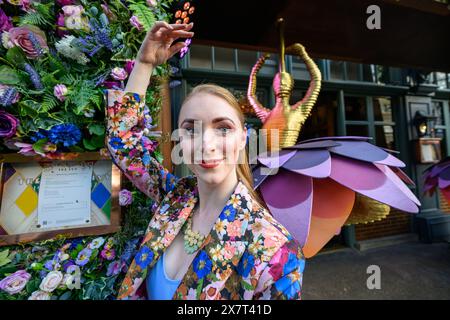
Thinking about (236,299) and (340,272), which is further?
(340,272)

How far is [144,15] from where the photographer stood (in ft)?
3.23

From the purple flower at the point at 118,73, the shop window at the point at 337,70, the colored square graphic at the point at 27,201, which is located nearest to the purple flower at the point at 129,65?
the purple flower at the point at 118,73

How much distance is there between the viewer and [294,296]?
0.61m

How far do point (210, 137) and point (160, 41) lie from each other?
0.43 meters

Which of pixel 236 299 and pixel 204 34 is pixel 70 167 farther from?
pixel 204 34

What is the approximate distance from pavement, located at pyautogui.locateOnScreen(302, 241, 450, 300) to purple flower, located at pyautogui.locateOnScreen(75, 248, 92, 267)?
2.71 meters

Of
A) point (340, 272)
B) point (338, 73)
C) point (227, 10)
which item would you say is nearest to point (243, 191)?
point (227, 10)

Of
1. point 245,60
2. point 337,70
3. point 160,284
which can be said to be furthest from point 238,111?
point 337,70

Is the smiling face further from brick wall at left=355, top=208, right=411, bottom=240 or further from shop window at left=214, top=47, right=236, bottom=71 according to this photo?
brick wall at left=355, top=208, right=411, bottom=240

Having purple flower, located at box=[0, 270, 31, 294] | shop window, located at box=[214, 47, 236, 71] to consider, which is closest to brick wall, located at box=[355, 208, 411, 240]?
shop window, located at box=[214, 47, 236, 71]

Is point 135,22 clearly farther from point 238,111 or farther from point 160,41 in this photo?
point 238,111
